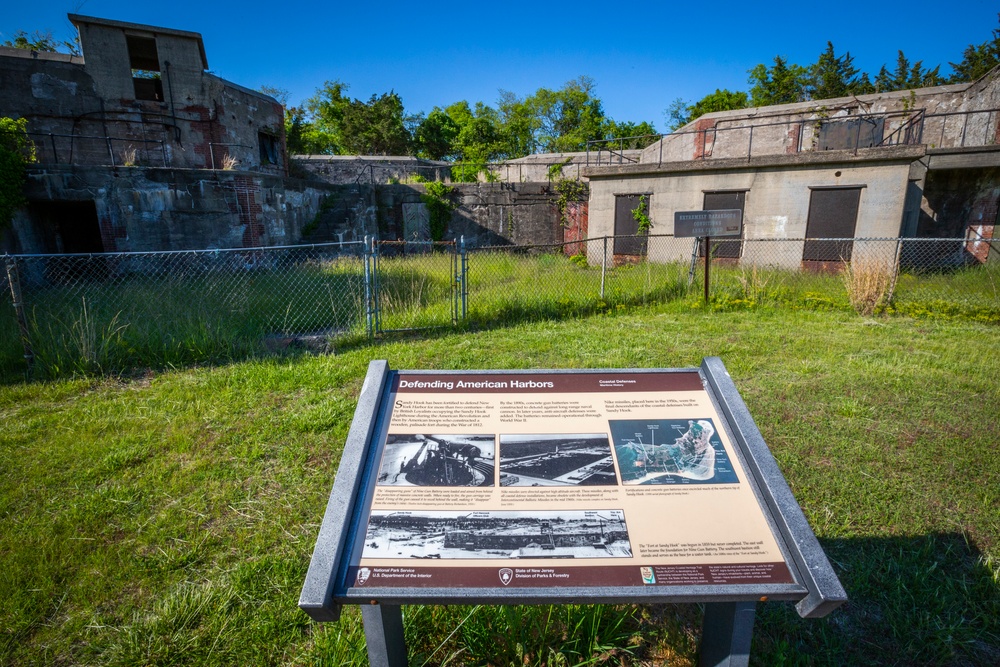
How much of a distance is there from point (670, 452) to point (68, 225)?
18.7m

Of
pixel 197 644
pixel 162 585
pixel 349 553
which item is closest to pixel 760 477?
pixel 349 553

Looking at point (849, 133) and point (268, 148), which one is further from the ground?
point (268, 148)

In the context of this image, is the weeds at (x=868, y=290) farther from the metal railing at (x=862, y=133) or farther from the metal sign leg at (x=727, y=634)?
the metal sign leg at (x=727, y=634)

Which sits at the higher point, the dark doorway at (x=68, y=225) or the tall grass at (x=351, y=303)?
the dark doorway at (x=68, y=225)

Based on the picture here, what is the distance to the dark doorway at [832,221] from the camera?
13.3 meters

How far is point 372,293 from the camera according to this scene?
8531 millimetres

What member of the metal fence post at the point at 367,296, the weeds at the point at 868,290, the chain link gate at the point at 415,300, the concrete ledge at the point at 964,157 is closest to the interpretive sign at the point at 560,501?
the chain link gate at the point at 415,300

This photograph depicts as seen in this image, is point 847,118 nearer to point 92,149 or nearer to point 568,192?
point 568,192

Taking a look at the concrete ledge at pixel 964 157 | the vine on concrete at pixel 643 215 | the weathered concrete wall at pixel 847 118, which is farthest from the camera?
the vine on concrete at pixel 643 215

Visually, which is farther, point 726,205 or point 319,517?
point 726,205

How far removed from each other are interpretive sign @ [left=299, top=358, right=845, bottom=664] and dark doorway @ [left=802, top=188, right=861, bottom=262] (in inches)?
544

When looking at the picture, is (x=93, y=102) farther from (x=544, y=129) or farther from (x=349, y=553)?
(x=544, y=129)

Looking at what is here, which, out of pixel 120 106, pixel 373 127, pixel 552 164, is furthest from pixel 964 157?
pixel 373 127

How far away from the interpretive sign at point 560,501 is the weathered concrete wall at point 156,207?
14.0 metres
